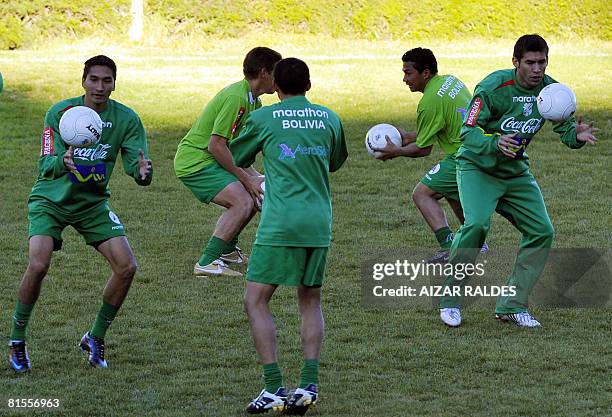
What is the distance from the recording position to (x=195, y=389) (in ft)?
22.7

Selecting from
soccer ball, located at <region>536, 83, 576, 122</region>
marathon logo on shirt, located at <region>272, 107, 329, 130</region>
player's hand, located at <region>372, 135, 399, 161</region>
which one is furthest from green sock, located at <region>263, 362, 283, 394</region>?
player's hand, located at <region>372, 135, 399, 161</region>

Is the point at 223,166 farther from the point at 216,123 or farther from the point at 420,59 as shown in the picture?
the point at 420,59

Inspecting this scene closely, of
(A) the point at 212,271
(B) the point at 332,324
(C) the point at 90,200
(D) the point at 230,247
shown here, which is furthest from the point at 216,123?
(C) the point at 90,200

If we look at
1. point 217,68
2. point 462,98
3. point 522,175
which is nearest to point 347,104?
point 217,68

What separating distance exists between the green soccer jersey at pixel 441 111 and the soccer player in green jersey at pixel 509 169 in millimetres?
1132

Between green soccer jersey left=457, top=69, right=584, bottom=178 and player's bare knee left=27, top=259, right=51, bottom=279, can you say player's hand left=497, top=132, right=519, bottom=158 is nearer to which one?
green soccer jersey left=457, top=69, right=584, bottom=178

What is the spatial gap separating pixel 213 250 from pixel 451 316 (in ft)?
8.37

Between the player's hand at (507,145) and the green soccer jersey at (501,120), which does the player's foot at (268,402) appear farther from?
the green soccer jersey at (501,120)

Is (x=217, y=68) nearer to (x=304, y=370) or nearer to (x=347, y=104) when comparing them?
(x=347, y=104)

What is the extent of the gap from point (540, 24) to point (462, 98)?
17529 mm

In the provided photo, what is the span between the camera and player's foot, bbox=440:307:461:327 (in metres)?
8.45

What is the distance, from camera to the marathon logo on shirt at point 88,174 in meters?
7.35

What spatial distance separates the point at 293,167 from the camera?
6379 mm

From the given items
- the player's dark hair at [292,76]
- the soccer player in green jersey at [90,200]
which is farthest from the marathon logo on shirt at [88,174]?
A: the player's dark hair at [292,76]
